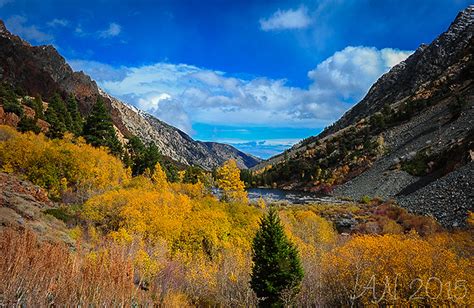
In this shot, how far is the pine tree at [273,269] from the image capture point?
23.8 metres

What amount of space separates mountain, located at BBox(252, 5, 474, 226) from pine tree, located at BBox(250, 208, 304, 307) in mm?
28422

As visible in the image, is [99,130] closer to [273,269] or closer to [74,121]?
[74,121]

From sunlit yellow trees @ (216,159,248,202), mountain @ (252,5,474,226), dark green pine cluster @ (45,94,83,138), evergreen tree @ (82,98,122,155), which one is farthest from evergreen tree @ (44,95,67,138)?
mountain @ (252,5,474,226)

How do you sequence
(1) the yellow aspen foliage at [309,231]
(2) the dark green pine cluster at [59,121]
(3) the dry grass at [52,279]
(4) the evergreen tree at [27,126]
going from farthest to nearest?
(2) the dark green pine cluster at [59,121] < (4) the evergreen tree at [27,126] < (1) the yellow aspen foliage at [309,231] < (3) the dry grass at [52,279]

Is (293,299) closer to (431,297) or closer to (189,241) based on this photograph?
(431,297)

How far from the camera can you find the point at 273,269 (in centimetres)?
2398

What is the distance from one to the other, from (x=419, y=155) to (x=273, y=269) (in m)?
71.0

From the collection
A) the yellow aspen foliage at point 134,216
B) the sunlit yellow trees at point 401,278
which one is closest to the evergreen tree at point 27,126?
the yellow aspen foliage at point 134,216

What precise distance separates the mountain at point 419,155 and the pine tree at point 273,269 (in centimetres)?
2842

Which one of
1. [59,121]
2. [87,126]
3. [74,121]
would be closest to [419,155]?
[87,126]

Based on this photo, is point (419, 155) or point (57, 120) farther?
point (419, 155)

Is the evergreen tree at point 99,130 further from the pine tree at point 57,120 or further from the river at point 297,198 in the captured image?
the river at point 297,198

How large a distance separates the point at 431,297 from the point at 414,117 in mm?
116477

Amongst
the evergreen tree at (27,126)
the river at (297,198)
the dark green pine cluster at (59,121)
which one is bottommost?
the river at (297,198)
